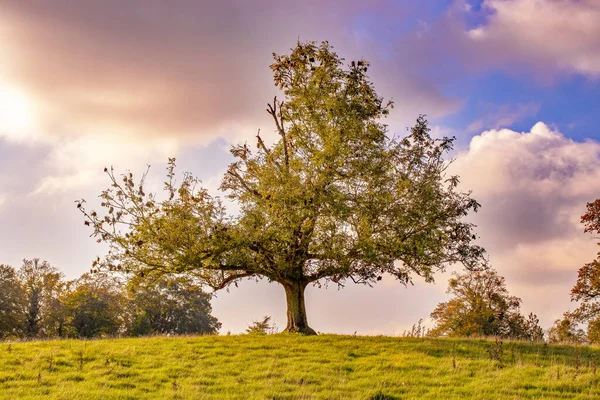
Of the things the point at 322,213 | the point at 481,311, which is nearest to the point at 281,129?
the point at 322,213

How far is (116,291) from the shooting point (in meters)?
65.1

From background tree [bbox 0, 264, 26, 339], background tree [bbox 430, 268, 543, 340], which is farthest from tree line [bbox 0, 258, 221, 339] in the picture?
background tree [bbox 430, 268, 543, 340]

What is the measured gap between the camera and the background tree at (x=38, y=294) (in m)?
61.6

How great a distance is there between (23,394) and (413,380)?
43.1 feet

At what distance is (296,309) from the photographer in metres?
29.2

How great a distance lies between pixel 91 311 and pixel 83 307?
120 cm

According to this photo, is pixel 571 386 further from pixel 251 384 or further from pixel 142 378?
pixel 142 378

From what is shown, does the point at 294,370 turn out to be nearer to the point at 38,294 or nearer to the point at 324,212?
the point at 324,212

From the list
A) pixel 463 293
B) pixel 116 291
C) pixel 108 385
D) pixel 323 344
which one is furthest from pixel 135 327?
pixel 108 385

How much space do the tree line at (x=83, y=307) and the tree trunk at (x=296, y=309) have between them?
3054 cm

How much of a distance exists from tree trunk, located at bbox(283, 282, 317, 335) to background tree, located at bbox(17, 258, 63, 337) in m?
43.0

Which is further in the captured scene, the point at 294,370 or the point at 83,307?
the point at 83,307

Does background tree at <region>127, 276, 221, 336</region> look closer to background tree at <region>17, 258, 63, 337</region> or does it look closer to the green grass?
background tree at <region>17, 258, 63, 337</region>

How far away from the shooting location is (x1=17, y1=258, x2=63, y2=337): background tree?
61.6 meters
